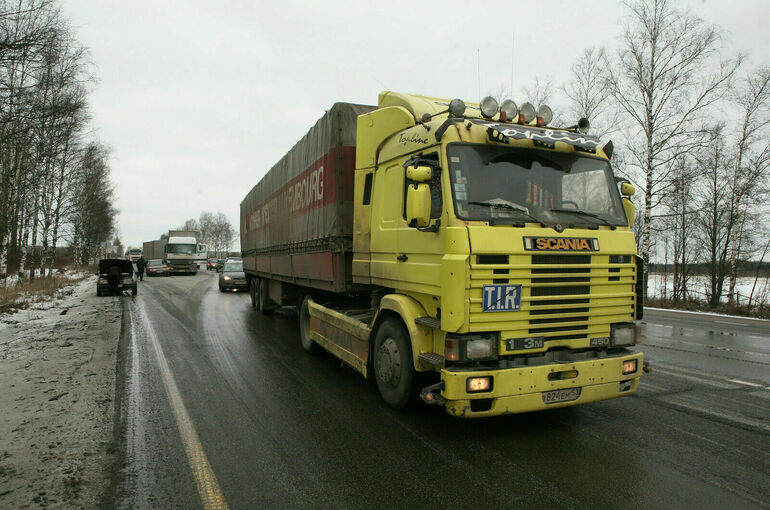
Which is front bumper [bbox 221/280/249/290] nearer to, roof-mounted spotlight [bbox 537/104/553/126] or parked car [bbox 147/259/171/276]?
parked car [bbox 147/259/171/276]

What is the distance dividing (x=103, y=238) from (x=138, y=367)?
63.0 metres

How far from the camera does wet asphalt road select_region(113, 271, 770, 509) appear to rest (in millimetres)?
3346

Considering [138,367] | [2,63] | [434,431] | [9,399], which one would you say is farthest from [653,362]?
[2,63]

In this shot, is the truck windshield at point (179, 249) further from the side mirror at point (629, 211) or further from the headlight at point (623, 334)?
the headlight at point (623, 334)

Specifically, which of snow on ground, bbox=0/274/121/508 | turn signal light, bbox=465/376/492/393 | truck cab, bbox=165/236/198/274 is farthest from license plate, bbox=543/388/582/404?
truck cab, bbox=165/236/198/274

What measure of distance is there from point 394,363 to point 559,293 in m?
1.81

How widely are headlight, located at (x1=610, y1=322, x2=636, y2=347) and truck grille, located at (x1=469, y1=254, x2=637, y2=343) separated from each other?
0.06 m

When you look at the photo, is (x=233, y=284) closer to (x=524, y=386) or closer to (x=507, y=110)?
(x=507, y=110)

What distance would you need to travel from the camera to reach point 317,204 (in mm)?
7684

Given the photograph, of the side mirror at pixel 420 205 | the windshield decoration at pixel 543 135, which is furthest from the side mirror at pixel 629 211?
the side mirror at pixel 420 205

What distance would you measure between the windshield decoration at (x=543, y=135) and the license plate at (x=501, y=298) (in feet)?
4.86

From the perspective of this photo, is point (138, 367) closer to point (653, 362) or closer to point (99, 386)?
point (99, 386)

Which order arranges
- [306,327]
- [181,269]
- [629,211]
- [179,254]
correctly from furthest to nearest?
[181,269], [179,254], [306,327], [629,211]

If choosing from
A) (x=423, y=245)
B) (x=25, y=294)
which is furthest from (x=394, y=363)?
(x=25, y=294)
